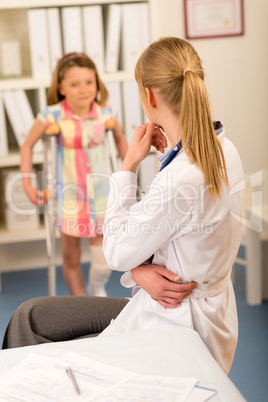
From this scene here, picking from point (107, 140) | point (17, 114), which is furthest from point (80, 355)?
point (17, 114)

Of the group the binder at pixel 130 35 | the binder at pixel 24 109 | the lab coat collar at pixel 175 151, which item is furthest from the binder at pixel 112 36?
the lab coat collar at pixel 175 151

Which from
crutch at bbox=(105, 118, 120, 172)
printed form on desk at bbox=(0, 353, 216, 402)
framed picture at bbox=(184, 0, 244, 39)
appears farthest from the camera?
framed picture at bbox=(184, 0, 244, 39)

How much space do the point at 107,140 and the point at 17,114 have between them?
72 cm

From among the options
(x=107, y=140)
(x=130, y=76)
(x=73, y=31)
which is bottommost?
(x=107, y=140)

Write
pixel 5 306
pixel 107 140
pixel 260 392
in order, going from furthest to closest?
pixel 5 306 → pixel 107 140 → pixel 260 392

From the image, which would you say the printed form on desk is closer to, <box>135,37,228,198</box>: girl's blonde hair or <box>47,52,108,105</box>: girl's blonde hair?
<box>135,37,228,198</box>: girl's blonde hair

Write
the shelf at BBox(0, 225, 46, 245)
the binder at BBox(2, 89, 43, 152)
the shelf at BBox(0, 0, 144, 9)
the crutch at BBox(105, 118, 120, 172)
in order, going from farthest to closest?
the shelf at BBox(0, 225, 46, 245) < the binder at BBox(2, 89, 43, 152) < the shelf at BBox(0, 0, 144, 9) < the crutch at BBox(105, 118, 120, 172)

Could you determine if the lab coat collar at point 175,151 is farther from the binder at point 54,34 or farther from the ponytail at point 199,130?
the binder at point 54,34

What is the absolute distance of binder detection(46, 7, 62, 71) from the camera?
3.14m

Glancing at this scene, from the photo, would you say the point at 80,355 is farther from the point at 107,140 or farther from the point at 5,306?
the point at 5,306

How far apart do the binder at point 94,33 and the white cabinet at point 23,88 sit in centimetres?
5

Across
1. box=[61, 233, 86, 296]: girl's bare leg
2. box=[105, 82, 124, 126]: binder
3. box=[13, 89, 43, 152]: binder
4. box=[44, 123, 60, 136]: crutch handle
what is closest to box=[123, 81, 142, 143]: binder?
box=[105, 82, 124, 126]: binder

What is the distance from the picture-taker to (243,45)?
3809 mm

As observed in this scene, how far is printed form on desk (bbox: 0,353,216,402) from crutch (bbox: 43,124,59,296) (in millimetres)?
1722
